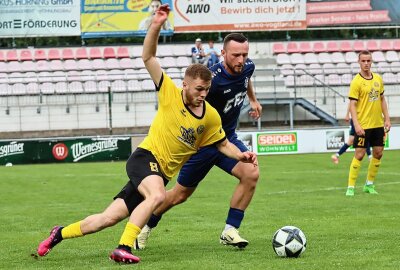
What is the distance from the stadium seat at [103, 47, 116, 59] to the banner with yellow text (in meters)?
0.67

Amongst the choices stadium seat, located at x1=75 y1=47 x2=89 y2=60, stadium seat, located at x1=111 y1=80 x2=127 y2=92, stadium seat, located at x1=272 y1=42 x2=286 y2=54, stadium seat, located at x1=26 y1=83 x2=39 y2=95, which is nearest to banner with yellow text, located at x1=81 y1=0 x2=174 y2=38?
stadium seat, located at x1=75 y1=47 x2=89 y2=60

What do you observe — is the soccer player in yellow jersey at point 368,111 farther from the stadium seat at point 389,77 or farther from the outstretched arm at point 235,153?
the stadium seat at point 389,77

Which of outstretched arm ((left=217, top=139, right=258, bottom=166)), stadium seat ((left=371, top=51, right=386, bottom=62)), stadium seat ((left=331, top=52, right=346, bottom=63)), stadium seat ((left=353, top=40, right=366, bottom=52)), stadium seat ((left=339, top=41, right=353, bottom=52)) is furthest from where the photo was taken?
stadium seat ((left=353, top=40, right=366, bottom=52))

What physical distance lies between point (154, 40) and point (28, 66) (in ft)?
89.6

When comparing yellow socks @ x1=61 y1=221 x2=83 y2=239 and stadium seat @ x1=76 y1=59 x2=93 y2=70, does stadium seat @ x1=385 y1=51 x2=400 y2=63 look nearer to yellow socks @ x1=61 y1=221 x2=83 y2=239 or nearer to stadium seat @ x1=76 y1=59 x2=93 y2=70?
stadium seat @ x1=76 y1=59 x2=93 y2=70

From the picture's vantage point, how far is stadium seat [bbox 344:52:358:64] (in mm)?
36625

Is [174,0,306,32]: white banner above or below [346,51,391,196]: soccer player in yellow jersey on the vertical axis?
above

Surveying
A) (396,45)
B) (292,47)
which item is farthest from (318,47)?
(396,45)

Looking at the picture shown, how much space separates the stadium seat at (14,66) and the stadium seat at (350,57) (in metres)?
12.6

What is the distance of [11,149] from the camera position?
2625 cm

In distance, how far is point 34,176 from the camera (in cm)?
2117

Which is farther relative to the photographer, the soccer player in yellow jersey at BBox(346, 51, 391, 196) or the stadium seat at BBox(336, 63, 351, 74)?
the stadium seat at BBox(336, 63, 351, 74)

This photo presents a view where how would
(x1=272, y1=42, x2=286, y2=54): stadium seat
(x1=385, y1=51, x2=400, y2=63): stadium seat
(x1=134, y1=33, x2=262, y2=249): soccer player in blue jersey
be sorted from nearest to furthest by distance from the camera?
(x1=134, y1=33, x2=262, y2=249): soccer player in blue jersey
(x1=385, y1=51, x2=400, y2=63): stadium seat
(x1=272, y1=42, x2=286, y2=54): stadium seat

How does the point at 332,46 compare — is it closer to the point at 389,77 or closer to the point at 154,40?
the point at 389,77
